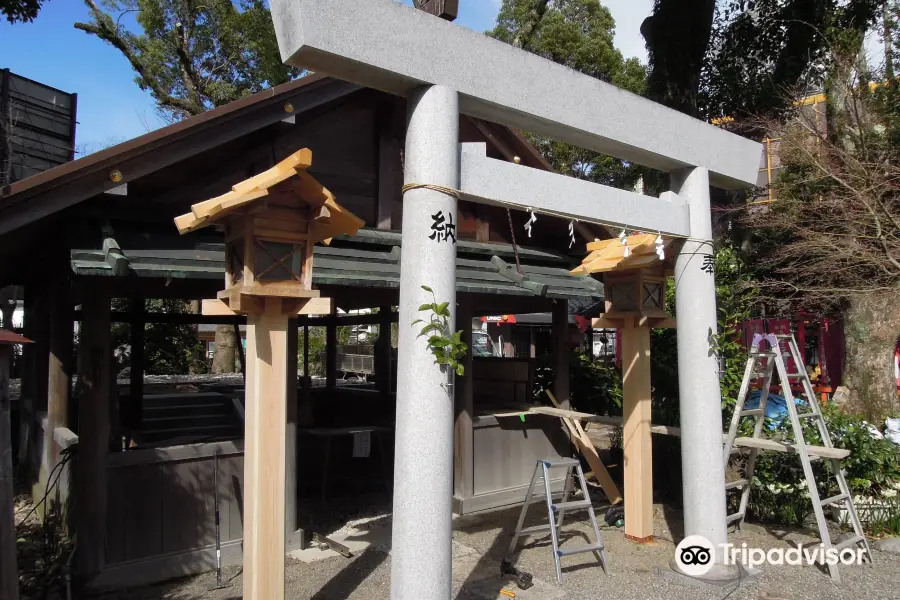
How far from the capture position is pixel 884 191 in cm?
925

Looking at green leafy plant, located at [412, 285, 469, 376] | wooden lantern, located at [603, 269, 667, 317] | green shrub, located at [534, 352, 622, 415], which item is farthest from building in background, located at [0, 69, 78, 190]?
green shrub, located at [534, 352, 622, 415]

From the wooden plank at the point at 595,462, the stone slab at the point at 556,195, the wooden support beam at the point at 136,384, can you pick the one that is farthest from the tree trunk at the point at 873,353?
the wooden support beam at the point at 136,384

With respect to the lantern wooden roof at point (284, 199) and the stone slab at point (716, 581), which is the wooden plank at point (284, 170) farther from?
the stone slab at point (716, 581)

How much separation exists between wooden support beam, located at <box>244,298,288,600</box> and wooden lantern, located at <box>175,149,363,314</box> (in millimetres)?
181

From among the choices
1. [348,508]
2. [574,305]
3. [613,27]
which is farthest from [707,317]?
[613,27]

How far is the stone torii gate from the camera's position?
350cm

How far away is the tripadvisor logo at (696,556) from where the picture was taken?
526 centimetres

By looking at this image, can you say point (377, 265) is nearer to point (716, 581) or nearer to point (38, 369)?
point (716, 581)

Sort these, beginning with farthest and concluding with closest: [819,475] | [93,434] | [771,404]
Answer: [771,404]
[819,475]
[93,434]

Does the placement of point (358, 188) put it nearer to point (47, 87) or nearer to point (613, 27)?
point (47, 87)

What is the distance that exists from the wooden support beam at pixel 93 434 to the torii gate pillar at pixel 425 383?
282 centimetres

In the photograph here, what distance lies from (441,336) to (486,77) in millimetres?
1738

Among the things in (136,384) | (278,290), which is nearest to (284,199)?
(278,290)

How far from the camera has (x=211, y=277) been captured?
509 cm
